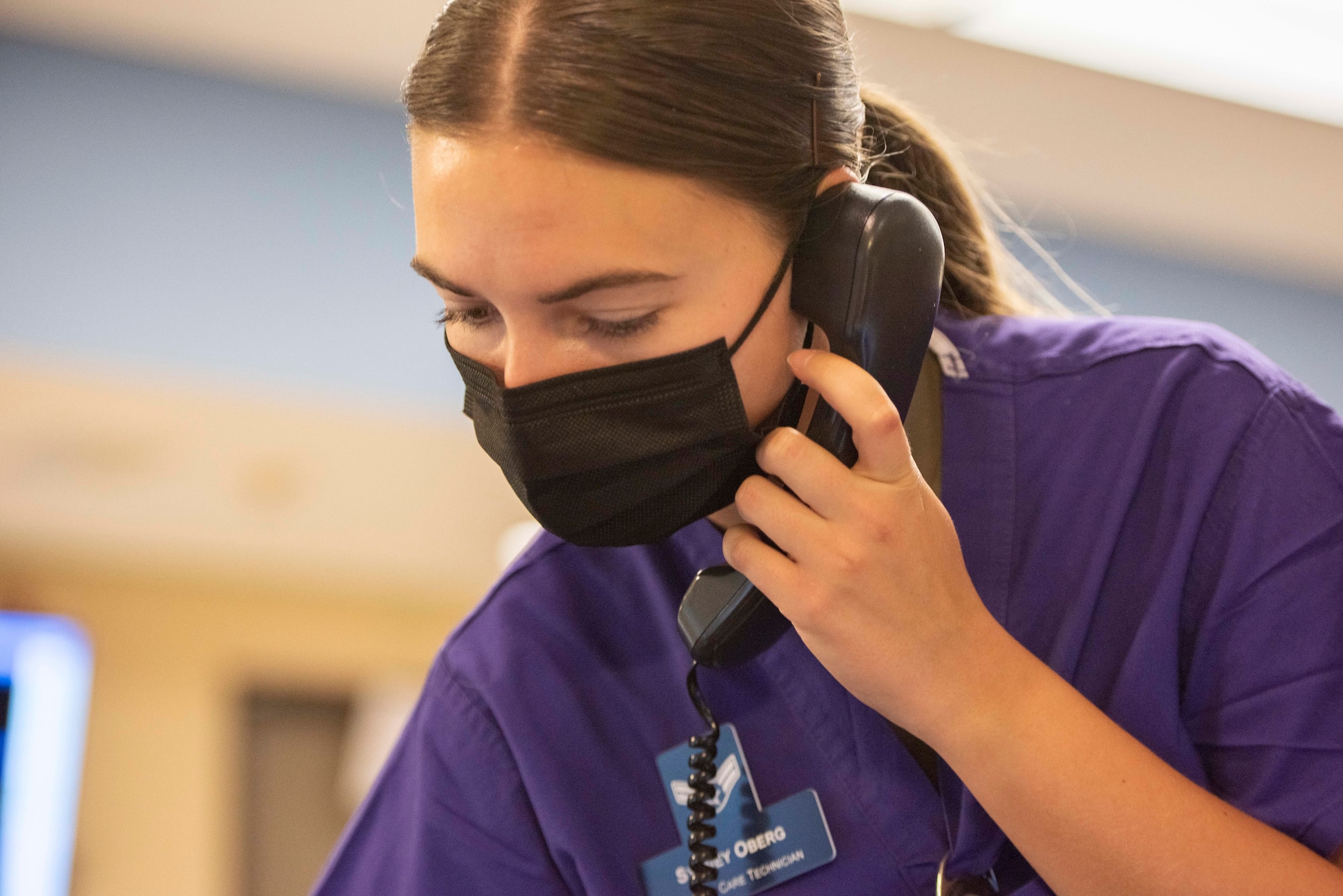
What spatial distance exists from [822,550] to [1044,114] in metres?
2.28

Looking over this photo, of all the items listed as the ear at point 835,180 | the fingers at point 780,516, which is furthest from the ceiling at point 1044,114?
the fingers at point 780,516

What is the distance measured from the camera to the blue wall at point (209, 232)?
7.97 ft

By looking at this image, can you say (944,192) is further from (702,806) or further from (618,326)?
(702,806)

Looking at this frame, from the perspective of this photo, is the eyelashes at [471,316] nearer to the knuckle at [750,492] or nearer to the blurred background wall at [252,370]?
the knuckle at [750,492]

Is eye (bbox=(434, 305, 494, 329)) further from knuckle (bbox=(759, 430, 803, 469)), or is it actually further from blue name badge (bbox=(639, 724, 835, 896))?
blue name badge (bbox=(639, 724, 835, 896))

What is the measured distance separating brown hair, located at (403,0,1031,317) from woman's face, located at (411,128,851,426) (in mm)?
18

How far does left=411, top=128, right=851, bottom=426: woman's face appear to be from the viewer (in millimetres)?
821

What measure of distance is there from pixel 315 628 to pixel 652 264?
220 cm

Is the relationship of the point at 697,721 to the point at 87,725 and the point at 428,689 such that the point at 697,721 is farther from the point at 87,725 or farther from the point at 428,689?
the point at 87,725

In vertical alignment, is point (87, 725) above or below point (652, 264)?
below

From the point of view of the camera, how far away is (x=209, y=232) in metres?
2.52

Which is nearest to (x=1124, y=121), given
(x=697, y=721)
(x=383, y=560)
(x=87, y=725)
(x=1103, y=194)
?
(x=1103, y=194)

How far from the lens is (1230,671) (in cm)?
89

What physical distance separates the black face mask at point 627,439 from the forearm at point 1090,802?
235 mm
